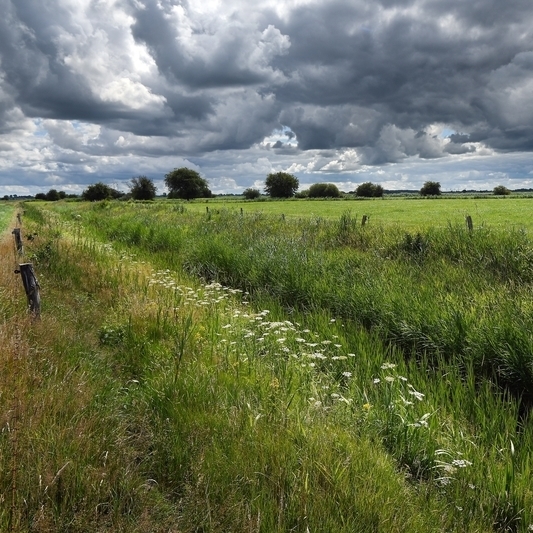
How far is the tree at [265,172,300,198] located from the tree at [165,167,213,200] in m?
21.9

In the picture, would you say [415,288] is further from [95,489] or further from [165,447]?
[95,489]

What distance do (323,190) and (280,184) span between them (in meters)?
13.2

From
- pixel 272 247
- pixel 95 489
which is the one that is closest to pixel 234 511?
pixel 95 489

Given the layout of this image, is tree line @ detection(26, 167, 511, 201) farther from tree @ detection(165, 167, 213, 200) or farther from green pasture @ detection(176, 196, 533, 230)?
green pasture @ detection(176, 196, 533, 230)

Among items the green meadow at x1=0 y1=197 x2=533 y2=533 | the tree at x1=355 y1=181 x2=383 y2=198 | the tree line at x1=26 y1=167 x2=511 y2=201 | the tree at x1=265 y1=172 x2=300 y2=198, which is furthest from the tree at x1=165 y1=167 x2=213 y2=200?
the green meadow at x1=0 y1=197 x2=533 y2=533

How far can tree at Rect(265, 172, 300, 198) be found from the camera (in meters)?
135

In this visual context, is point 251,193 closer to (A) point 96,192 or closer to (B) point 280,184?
(B) point 280,184

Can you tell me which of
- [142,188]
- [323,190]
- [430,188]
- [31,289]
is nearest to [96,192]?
[142,188]

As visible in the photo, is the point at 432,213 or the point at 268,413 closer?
the point at 268,413

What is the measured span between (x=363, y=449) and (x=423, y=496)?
0.53 meters

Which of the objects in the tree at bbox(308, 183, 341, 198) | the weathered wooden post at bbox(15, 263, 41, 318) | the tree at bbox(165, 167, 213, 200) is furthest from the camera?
the tree at bbox(308, 183, 341, 198)

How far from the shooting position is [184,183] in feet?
399

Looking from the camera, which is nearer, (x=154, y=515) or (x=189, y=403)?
(x=154, y=515)

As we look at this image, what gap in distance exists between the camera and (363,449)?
142 inches
